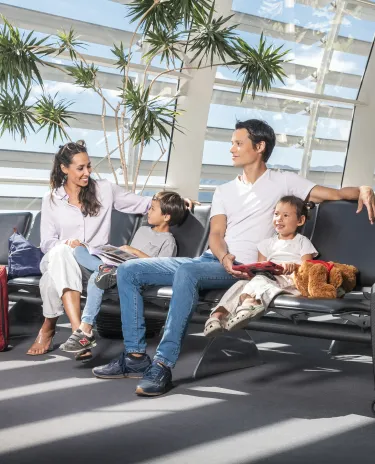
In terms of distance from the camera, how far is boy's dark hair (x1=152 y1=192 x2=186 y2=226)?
4.50 metres

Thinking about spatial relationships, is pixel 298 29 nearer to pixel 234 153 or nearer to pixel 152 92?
pixel 152 92

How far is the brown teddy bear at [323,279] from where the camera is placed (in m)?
3.48

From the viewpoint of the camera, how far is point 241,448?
8.90ft

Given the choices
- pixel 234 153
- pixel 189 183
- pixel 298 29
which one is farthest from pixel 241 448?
pixel 298 29

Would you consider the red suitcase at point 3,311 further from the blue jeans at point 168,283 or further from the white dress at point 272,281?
the white dress at point 272,281

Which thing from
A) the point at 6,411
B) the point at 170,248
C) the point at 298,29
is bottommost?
the point at 6,411

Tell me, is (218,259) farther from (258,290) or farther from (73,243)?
(73,243)

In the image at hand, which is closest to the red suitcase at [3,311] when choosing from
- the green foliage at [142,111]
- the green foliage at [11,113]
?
the green foliage at [11,113]

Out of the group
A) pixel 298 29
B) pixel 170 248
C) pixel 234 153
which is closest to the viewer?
pixel 234 153

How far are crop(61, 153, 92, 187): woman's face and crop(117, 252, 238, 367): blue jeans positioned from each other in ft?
2.84

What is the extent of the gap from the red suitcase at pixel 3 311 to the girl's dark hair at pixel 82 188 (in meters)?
0.60

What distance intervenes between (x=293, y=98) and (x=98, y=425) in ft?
23.4

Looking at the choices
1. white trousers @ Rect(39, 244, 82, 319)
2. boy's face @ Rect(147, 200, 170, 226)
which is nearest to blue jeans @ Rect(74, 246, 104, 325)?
white trousers @ Rect(39, 244, 82, 319)

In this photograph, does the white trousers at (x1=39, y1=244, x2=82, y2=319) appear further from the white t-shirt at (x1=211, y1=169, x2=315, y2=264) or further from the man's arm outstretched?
the man's arm outstretched
